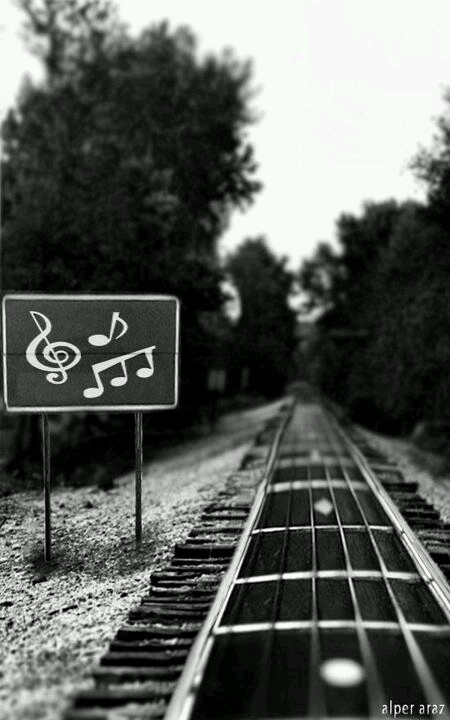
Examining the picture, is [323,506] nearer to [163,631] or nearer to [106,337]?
[106,337]

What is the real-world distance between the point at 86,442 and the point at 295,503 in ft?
56.6

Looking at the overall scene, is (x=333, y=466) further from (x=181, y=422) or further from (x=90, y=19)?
(x=90, y=19)

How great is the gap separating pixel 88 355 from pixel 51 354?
520 millimetres

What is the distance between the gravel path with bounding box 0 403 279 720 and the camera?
608 cm

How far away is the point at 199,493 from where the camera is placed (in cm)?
1457

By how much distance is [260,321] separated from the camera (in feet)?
216

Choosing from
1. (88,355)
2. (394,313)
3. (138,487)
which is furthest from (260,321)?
(88,355)

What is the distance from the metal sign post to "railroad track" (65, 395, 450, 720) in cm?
223

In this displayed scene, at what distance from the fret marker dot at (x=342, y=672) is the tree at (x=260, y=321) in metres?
53.3

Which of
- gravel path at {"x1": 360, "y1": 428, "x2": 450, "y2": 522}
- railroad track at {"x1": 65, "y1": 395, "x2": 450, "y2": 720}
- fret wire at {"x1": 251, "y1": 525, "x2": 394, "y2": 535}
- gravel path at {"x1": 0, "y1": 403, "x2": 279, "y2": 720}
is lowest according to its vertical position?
gravel path at {"x1": 360, "y1": 428, "x2": 450, "y2": 522}

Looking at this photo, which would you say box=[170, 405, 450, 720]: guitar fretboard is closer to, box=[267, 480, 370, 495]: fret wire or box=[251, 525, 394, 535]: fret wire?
box=[251, 525, 394, 535]: fret wire

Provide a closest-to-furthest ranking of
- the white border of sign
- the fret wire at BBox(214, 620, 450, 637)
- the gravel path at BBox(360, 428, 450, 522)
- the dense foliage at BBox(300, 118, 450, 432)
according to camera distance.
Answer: the fret wire at BBox(214, 620, 450, 637), the white border of sign, the gravel path at BBox(360, 428, 450, 522), the dense foliage at BBox(300, 118, 450, 432)

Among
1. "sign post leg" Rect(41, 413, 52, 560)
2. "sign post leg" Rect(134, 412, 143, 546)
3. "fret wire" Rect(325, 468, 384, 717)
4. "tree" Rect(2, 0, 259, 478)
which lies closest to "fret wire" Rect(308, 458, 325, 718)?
"fret wire" Rect(325, 468, 384, 717)

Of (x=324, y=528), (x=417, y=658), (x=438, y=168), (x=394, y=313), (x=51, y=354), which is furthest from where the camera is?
(x=394, y=313)
